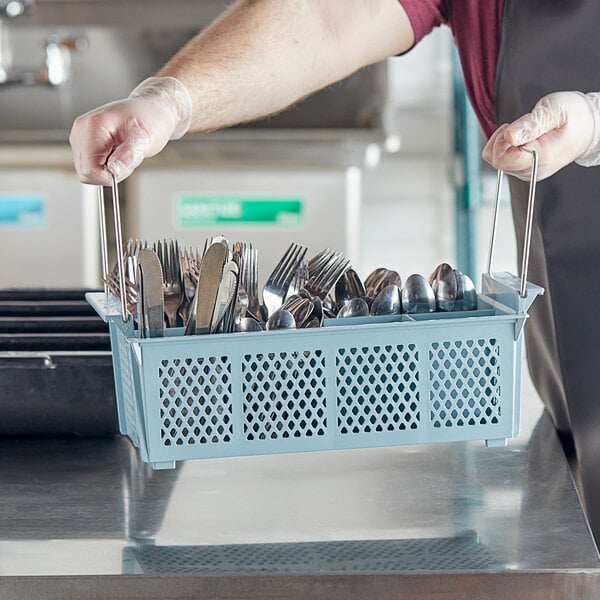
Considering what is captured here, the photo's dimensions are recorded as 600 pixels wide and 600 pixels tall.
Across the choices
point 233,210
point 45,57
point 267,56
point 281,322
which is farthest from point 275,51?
point 45,57

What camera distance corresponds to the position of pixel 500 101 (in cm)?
126

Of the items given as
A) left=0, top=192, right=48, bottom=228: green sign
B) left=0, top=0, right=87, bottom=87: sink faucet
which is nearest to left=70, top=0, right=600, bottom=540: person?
left=0, top=0, right=87, bottom=87: sink faucet

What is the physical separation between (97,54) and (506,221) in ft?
6.74

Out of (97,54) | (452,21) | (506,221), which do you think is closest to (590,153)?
(452,21)

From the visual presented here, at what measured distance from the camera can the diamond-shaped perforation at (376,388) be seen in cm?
83

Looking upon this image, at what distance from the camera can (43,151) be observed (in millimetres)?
3318

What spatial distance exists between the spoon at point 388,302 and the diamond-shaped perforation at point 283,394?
12cm

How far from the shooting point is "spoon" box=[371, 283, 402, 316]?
916 millimetres

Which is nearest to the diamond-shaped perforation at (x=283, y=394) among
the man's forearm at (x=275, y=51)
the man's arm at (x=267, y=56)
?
the man's arm at (x=267, y=56)

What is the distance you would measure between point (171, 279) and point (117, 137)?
185 mm

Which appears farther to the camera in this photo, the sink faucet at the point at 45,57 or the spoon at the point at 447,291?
the sink faucet at the point at 45,57

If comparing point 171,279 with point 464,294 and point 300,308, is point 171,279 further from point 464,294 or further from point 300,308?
point 464,294

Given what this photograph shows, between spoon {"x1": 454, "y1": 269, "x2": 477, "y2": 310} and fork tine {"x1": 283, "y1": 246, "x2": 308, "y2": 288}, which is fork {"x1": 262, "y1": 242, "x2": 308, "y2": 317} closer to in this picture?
fork tine {"x1": 283, "y1": 246, "x2": 308, "y2": 288}

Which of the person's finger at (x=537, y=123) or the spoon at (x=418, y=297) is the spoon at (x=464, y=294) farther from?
the person's finger at (x=537, y=123)
